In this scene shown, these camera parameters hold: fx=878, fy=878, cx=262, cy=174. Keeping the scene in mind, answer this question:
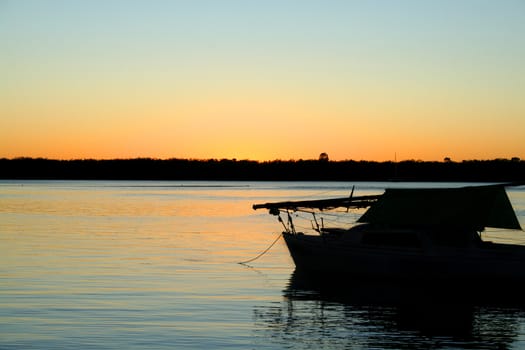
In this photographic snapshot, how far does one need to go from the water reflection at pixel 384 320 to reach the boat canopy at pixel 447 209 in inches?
111

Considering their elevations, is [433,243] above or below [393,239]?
below

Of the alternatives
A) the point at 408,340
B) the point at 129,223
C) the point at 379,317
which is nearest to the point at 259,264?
the point at 379,317

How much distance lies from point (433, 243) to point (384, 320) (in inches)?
315

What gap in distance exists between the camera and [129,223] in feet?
255

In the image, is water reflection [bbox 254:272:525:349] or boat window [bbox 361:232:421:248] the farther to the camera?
boat window [bbox 361:232:421:248]

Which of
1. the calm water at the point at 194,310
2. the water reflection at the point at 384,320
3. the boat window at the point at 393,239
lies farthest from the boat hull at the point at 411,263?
the calm water at the point at 194,310

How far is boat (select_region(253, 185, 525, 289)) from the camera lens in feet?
113

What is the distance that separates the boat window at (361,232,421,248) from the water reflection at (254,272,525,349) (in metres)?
1.75

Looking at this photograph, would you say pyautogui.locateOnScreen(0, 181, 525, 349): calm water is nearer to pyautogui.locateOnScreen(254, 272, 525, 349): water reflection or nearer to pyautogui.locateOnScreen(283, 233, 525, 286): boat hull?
pyautogui.locateOnScreen(254, 272, 525, 349): water reflection

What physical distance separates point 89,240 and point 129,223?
2032 cm

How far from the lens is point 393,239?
35.9 meters

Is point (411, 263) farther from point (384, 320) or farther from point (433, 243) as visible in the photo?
point (384, 320)

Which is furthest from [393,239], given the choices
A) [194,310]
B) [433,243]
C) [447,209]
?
[194,310]

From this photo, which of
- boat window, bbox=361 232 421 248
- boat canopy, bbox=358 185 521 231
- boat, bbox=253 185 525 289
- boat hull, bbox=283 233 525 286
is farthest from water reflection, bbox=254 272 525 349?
boat canopy, bbox=358 185 521 231
